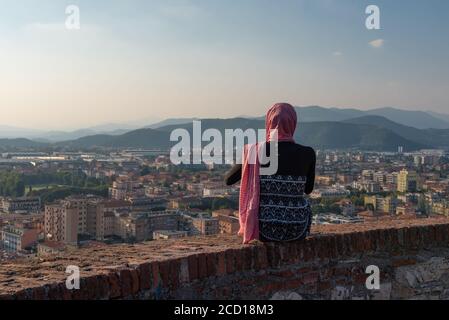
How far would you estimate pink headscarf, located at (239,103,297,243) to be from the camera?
2691mm

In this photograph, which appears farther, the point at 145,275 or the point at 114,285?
the point at 145,275

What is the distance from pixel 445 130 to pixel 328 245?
6249cm

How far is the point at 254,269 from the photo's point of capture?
258 cm

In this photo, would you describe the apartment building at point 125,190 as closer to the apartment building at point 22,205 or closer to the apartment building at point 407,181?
the apartment building at point 22,205

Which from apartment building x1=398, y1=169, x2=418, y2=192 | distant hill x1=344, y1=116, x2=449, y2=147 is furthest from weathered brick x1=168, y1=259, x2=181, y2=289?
distant hill x1=344, y1=116, x2=449, y2=147

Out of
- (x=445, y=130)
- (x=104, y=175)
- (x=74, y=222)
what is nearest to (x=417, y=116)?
(x=445, y=130)

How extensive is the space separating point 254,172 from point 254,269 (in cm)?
49

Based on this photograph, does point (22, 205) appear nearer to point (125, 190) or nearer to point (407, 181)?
point (125, 190)

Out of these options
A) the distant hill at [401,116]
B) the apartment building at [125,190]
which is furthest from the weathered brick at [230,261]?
the distant hill at [401,116]

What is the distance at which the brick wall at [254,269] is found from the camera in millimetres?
2125

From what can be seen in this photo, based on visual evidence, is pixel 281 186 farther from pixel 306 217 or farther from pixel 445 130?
pixel 445 130

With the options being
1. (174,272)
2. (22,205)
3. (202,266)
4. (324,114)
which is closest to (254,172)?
(202,266)

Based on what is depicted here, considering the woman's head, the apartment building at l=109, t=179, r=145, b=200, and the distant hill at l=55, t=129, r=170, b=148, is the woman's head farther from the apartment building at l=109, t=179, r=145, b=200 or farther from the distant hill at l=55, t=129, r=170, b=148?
the distant hill at l=55, t=129, r=170, b=148

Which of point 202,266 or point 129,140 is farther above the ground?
point 129,140
